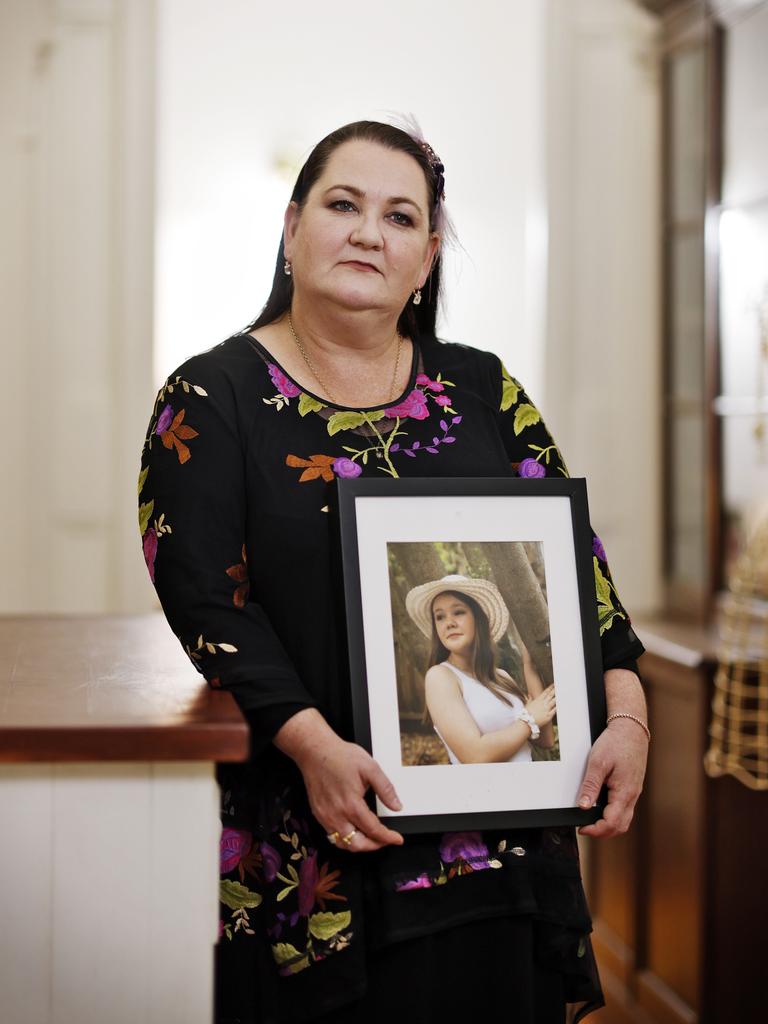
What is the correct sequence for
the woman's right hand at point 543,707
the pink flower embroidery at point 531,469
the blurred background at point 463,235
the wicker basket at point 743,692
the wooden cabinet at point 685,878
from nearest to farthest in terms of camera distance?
1. the woman's right hand at point 543,707
2. the pink flower embroidery at point 531,469
3. the wicker basket at point 743,692
4. the wooden cabinet at point 685,878
5. the blurred background at point 463,235

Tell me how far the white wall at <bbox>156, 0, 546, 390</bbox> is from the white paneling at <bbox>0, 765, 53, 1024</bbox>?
2593mm

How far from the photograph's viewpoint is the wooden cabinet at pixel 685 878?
269cm

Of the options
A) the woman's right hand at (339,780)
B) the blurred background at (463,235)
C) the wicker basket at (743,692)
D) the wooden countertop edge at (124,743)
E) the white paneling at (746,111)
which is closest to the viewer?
the wooden countertop edge at (124,743)

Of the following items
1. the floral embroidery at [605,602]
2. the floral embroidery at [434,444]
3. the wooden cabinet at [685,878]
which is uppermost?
the floral embroidery at [434,444]

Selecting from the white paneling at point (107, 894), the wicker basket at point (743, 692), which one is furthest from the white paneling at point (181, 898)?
the wicker basket at point (743, 692)

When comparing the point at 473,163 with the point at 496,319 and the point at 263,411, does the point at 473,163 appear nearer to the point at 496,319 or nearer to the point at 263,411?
the point at 496,319

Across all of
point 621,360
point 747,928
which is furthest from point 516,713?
point 621,360

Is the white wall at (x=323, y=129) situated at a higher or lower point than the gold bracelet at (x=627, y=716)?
higher

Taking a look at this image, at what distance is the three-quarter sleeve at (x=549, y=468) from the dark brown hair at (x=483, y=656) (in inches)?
6.6

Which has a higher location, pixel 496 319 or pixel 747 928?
pixel 496 319

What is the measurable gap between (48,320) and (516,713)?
8.36ft

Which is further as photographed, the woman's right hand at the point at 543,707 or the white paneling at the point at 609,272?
the white paneling at the point at 609,272

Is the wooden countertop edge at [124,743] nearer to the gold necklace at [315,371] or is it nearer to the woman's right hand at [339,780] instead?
the woman's right hand at [339,780]

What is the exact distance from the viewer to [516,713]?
134cm
